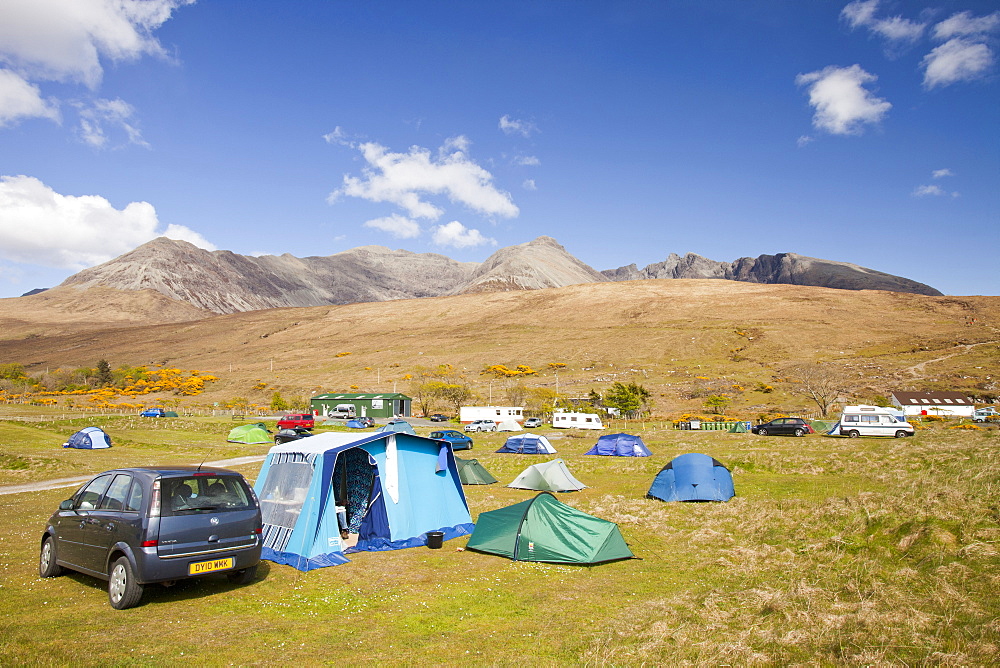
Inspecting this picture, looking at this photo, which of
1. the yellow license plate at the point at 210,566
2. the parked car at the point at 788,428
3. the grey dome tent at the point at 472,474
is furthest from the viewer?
the parked car at the point at 788,428

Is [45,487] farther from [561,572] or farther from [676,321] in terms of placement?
[676,321]

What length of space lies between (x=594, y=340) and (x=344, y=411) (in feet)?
187

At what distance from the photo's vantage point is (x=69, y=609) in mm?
8953

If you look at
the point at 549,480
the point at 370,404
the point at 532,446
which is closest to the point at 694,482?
the point at 549,480

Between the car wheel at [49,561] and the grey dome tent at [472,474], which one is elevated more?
the car wheel at [49,561]

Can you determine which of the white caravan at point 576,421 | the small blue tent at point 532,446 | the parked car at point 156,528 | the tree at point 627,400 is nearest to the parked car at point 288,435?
the small blue tent at point 532,446

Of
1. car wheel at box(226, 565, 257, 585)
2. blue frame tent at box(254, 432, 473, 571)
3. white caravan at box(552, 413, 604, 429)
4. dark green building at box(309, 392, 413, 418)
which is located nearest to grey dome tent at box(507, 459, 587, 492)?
blue frame tent at box(254, 432, 473, 571)

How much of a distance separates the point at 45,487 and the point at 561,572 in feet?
71.1

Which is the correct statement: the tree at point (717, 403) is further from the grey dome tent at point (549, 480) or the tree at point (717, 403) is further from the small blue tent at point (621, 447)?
the grey dome tent at point (549, 480)

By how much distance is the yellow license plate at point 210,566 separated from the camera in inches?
354

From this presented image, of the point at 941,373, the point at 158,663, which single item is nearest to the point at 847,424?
the point at 158,663

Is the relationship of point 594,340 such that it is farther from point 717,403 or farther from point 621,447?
point 621,447

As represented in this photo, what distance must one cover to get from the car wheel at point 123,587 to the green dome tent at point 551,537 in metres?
7.14

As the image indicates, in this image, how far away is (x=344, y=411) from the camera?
73.9 meters
